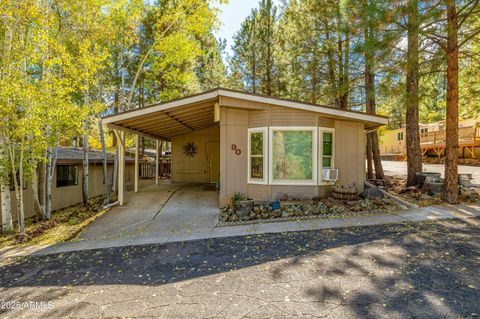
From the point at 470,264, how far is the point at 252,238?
10.9ft

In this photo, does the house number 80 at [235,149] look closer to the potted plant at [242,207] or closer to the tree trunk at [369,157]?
the potted plant at [242,207]

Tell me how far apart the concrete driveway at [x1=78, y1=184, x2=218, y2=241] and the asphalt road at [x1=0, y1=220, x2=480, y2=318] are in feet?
3.09

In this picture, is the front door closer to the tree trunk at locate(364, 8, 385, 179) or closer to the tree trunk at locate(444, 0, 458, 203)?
the tree trunk at locate(364, 8, 385, 179)

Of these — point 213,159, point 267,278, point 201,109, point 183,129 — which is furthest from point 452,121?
point 183,129

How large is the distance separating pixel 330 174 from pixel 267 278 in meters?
4.50

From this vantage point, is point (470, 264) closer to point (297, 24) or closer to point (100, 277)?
point (100, 277)

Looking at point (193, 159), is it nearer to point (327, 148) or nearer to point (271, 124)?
point (271, 124)

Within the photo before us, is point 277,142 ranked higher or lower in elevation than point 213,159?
higher

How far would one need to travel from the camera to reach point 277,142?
7324 mm

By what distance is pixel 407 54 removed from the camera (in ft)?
22.1

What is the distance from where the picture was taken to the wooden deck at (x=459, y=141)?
54.0ft

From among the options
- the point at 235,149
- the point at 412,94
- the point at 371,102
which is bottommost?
the point at 235,149

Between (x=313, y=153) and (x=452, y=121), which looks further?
(x=313, y=153)

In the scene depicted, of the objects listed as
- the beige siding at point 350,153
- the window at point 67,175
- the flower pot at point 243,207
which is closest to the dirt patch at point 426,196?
the beige siding at point 350,153
